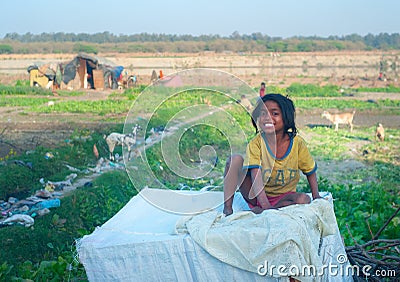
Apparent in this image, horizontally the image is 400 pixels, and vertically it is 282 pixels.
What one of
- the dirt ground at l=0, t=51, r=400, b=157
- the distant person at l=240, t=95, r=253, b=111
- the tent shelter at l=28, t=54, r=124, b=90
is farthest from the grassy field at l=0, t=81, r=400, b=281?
the tent shelter at l=28, t=54, r=124, b=90

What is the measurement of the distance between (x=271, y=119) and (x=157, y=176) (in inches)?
40.7

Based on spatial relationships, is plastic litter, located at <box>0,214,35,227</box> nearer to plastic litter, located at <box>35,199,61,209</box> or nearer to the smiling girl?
plastic litter, located at <box>35,199,61,209</box>

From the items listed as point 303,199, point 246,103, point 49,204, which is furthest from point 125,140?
point 49,204

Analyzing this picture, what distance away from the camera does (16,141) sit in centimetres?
995

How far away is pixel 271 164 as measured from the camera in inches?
128

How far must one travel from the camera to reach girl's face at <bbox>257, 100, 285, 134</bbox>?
322 centimetres

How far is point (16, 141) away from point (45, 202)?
477cm

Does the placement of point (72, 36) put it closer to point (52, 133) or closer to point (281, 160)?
point (52, 133)

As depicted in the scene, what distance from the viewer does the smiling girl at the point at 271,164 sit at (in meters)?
3.19

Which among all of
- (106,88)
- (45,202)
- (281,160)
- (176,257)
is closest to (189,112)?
(281,160)

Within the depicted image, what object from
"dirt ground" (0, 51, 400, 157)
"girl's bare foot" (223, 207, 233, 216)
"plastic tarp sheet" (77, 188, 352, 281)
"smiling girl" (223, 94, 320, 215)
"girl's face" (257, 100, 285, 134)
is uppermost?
"girl's face" (257, 100, 285, 134)

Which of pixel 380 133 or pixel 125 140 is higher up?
pixel 125 140

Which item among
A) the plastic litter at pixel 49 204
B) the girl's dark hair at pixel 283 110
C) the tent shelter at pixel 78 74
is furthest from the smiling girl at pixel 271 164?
the tent shelter at pixel 78 74

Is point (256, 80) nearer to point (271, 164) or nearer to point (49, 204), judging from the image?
point (49, 204)
